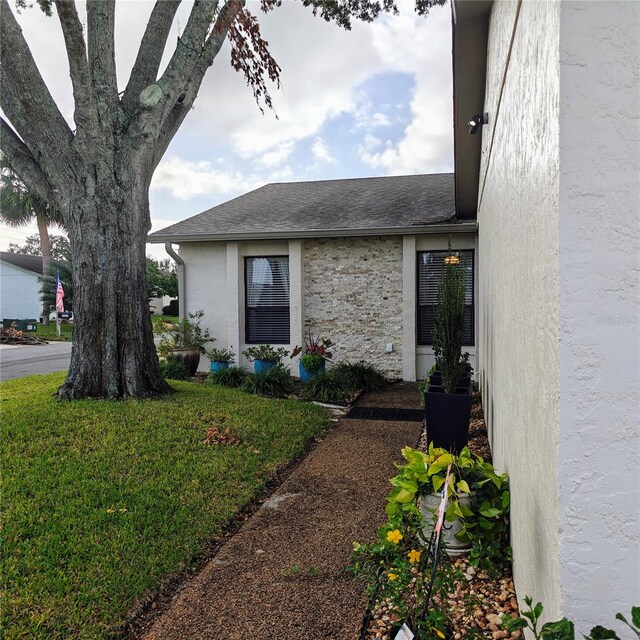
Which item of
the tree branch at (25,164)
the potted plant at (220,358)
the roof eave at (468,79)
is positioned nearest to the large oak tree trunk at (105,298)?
the tree branch at (25,164)

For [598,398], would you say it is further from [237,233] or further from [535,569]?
[237,233]

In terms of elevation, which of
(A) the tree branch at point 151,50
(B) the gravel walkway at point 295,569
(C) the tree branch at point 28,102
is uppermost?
(A) the tree branch at point 151,50

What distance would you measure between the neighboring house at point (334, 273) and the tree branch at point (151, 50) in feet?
11.3

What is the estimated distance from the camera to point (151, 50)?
7680mm

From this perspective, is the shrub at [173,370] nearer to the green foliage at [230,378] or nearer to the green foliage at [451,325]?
the green foliage at [230,378]

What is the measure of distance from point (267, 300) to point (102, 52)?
549 cm

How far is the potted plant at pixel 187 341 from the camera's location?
33.6 ft

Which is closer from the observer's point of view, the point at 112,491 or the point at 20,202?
the point at 112,491

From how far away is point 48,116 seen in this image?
674 centimetres

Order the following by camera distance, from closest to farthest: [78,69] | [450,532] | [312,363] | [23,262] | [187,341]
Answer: [450,532] < [78,69] < [312,363] < [187,341] < [23,262]


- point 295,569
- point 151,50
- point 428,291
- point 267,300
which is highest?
point 151,50

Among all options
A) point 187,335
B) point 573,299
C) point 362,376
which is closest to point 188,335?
point 187,335

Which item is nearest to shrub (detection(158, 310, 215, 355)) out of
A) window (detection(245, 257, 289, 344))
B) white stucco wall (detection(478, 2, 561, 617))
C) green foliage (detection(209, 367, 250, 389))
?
window (detection(245, 257, 289, 344))

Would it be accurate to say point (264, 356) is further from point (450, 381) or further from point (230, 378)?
point (450, 381)
